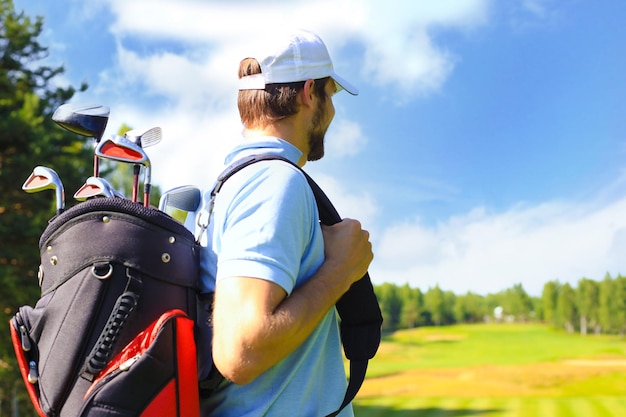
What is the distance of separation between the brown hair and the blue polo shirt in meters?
0.08

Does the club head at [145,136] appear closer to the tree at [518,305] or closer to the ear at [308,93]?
the ear at [308,93]

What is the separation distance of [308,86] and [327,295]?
1.79ft

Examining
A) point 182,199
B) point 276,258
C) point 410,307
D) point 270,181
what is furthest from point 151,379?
point 410,307

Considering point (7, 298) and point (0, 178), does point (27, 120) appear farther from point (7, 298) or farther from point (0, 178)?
point (7, 298)

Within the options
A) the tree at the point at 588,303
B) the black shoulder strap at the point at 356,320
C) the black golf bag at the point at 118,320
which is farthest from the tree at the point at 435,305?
the black golf bag at the point at 118,320

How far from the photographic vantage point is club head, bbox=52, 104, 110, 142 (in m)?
2.09

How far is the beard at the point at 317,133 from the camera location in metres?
1.87

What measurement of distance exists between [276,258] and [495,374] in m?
36.3

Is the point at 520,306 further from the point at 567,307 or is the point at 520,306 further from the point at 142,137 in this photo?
the point at 142,137

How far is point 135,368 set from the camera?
1.52m

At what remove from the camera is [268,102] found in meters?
1.82

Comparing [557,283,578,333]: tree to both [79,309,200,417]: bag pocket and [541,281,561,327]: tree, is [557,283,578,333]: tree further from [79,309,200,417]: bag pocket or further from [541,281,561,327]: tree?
[79,309,200,417]: bag pocket

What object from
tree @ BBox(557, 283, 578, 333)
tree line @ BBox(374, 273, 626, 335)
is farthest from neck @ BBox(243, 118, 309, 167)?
tree @ BBox(557, 283, 578, 333)

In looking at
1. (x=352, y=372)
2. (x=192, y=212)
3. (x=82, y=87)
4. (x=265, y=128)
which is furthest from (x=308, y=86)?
(x=82, y=87)
